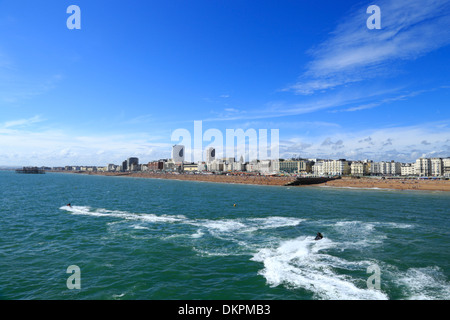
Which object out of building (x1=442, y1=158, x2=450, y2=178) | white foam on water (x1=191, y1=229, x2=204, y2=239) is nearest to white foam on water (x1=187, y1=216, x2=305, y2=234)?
white foam on water (x1=191, y1=229, x2=204, y2=239)

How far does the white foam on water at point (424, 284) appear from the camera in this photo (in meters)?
16.4

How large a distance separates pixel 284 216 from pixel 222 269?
2442cm

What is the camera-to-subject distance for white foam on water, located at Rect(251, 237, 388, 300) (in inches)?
659

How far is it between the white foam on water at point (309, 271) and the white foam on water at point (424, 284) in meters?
2.25

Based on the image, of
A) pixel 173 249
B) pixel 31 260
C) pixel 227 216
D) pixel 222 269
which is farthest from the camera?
pixel 227 216

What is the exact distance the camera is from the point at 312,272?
65.1ft

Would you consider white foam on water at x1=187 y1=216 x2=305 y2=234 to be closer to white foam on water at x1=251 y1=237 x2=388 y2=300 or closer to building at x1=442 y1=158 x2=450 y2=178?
white foam on water at x1=251 y1=237 x2=388 y2=300

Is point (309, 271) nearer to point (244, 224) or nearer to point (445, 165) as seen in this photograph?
point (244, 224)

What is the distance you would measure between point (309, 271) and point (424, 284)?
7.38m

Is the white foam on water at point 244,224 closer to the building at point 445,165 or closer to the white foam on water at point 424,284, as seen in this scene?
the white foam on water at point 424,284

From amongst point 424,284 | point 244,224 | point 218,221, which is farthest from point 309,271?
point 218,221
